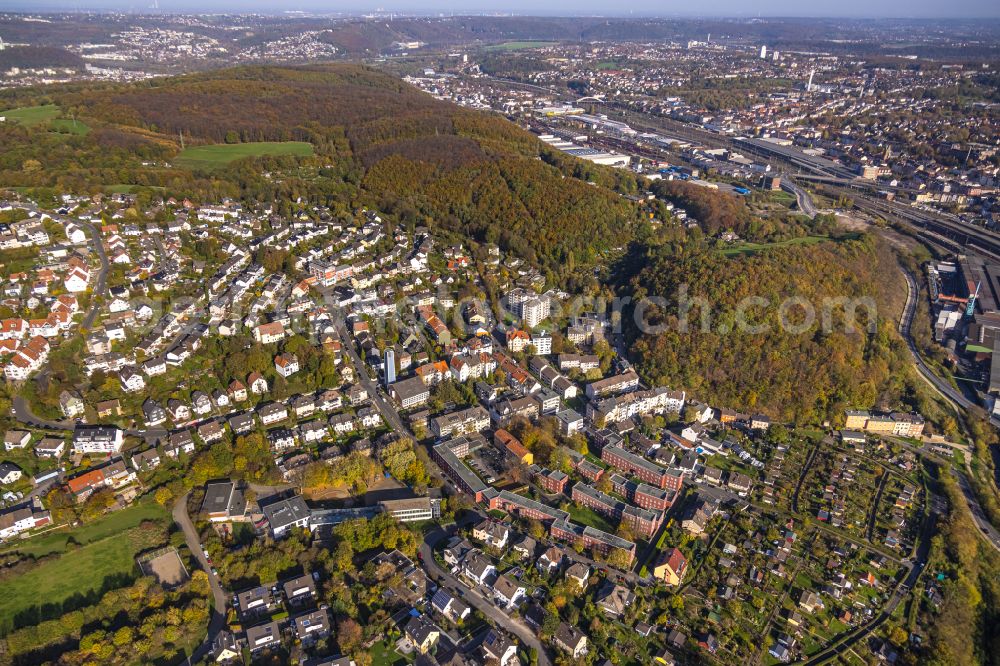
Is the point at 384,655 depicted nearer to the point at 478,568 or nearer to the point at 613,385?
the point at 478,568

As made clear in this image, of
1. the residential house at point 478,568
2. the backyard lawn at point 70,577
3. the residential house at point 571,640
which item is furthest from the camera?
the residential house at point 478,568

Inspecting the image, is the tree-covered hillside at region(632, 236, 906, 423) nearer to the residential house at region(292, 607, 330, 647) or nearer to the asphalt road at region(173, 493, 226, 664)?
the residential house at region(292, 607, 330, 647)

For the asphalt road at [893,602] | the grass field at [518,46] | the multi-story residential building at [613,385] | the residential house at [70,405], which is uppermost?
the grass field at [518,46]

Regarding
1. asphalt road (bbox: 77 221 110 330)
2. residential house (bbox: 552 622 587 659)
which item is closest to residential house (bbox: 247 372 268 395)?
asphalt road (bbox: 77 221 110 330)

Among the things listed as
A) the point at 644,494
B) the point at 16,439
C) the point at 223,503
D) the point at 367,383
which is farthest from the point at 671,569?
the point at 16,439

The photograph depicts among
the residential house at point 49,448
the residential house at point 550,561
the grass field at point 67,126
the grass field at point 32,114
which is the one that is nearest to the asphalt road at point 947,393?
the residential house at point 550,561

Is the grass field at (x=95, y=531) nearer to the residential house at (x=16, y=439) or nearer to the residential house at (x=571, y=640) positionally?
the residential house at (x=16, y=439)
